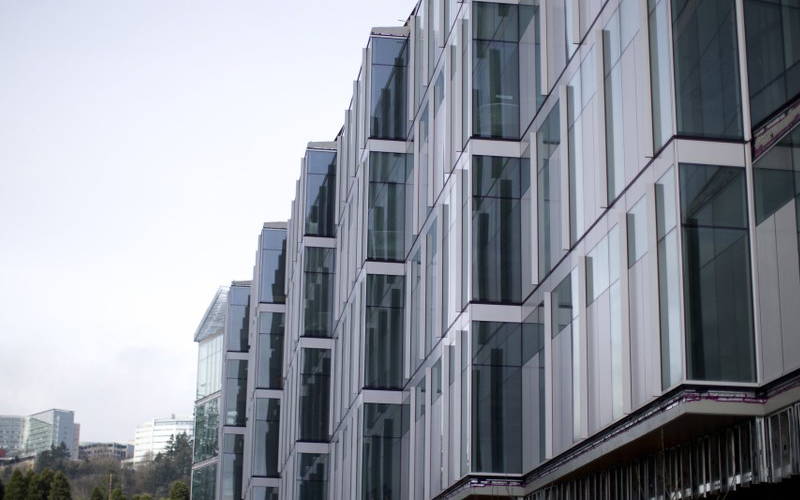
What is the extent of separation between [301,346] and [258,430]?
1446 cm

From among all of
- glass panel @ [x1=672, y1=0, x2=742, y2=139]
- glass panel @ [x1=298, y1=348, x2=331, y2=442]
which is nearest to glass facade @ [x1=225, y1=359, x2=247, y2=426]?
glass panel @ [x1=298, y1=348, x2=331, y2=442]

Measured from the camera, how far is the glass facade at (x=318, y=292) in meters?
60.8

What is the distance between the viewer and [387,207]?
47500 mm

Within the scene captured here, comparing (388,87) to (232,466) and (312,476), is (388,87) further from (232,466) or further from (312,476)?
(232,466)

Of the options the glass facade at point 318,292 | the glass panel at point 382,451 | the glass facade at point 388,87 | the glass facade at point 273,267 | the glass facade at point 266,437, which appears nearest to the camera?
the glass panel at point 382,451

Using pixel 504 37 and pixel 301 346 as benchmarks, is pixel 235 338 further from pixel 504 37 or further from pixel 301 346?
pixel 504 37

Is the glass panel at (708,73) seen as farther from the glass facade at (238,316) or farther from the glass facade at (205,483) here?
the glass facade at (205,483)

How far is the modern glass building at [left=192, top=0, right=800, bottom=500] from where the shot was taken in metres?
22.0

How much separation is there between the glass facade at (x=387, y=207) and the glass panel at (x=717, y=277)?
24.6 meters

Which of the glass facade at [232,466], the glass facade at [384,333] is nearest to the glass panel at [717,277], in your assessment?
the glass facade at [384,333]

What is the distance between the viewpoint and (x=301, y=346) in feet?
198

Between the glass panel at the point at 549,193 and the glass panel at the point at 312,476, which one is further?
the glass panel at the point at 312,476

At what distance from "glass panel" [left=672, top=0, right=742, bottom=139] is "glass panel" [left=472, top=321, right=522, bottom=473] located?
1109 centimetres

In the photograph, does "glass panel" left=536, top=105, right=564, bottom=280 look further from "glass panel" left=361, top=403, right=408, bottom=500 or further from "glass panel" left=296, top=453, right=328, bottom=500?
"glass panel" left=296, top=453, right=328, bottom=500
